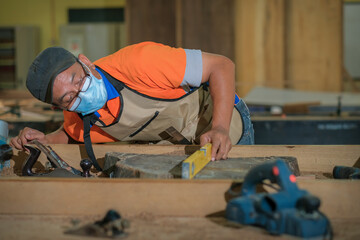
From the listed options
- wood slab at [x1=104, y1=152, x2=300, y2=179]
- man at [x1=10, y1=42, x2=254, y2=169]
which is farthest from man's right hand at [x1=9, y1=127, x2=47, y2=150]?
wood slab at [x1=104, y1=152, x2=300, y2=179]

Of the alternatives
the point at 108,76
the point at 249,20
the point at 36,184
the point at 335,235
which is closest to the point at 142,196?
the point at 36,184

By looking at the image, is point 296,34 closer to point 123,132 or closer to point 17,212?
point 123,132

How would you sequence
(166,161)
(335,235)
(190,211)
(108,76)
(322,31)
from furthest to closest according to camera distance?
(322,31), (108,76), (166,161), (190,211), (335,235)

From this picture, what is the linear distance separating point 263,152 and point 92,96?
33.4 inches

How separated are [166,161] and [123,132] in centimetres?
47

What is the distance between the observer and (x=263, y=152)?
2.09m

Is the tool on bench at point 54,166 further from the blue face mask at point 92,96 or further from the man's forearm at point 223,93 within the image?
the man's forearm at point 223,93

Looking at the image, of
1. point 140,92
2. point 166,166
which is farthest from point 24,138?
point 166,166

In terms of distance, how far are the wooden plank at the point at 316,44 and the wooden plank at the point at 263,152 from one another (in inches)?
180

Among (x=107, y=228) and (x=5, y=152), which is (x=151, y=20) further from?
(x=107, y=228)

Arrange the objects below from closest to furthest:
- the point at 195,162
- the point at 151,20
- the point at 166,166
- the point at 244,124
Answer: the point at 195,162 < the point at 166,166 < the point at 244,124 < the point at 151,20

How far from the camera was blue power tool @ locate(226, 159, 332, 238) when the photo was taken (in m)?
1.21

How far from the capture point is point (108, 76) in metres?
2.07

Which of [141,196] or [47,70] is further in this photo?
[47,70]
